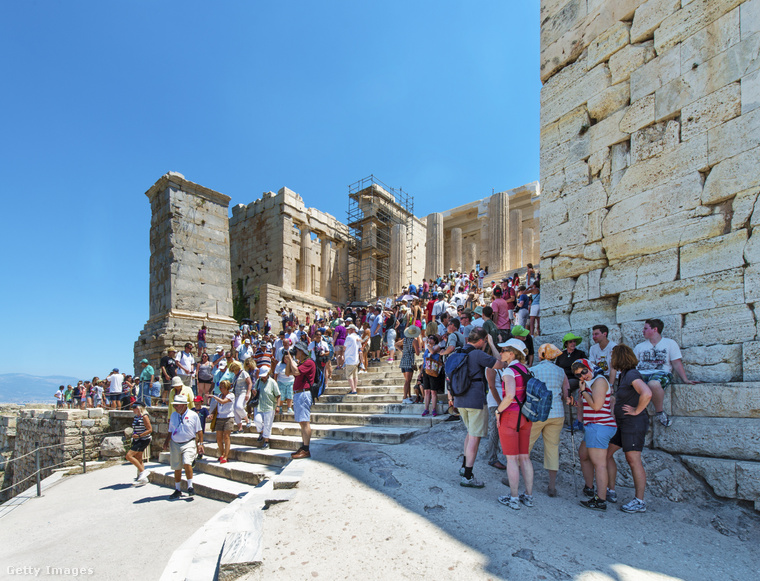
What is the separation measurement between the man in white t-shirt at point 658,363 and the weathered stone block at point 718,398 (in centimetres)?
12

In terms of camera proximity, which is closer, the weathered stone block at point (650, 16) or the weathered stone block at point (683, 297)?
the weathered stone block at point (683, 297)

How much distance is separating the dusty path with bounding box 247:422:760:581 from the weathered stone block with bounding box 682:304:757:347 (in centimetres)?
135

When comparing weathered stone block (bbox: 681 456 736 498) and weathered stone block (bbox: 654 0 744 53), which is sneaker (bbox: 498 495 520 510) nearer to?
weathered stone block (bbox: 681 456 736 498)

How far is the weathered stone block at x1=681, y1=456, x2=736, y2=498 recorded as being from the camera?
3.88 metres

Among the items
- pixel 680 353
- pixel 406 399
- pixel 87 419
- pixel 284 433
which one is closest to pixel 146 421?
pixel 284 433

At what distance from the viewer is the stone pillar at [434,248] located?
24.0 metres

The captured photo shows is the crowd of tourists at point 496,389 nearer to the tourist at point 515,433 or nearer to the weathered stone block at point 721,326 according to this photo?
the tourist at point 515,433

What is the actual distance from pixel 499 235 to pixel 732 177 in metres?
17.9

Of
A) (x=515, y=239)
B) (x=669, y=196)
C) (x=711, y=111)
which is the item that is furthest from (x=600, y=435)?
(x=515, y=239)

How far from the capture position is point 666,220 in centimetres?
479

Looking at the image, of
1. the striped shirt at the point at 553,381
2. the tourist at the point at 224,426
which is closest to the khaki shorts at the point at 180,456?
the tourist at the point at 224,426

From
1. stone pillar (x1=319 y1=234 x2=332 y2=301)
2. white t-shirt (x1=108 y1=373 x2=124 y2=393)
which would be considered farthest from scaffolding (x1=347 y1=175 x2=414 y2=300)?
white t-shirt (x1=108 y1=373 x2=124 y2=393)

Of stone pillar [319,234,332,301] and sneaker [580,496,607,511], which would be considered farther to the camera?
stone pillar [319,234,332,301]

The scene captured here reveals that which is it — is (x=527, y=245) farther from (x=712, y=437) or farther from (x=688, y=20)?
(x=712, y=437)
